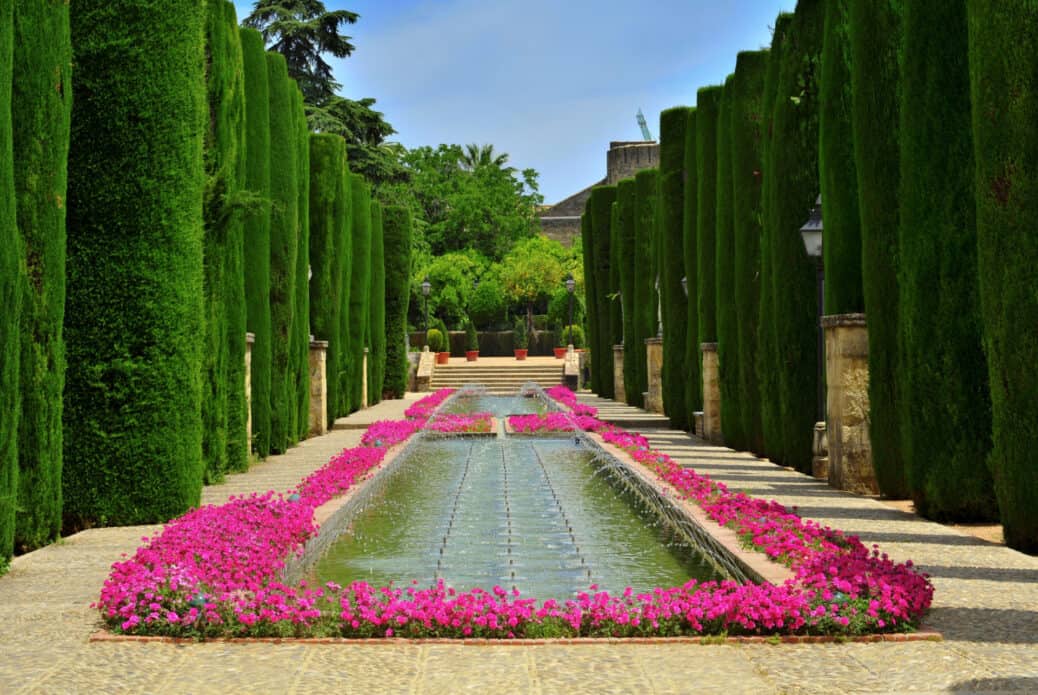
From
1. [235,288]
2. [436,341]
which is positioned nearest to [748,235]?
[235,288]

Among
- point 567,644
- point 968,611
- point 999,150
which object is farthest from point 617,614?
point 999,150

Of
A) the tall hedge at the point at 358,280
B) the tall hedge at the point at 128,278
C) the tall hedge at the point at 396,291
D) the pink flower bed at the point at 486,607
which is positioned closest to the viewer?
the pink flower bed at the point at 486,607

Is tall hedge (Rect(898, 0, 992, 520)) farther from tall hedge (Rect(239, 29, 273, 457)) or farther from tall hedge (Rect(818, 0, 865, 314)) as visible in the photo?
tall hedge (Rect(239, 29, 273, 457))

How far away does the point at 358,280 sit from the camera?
2961cm

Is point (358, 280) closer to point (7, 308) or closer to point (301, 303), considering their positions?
point (301, 303)

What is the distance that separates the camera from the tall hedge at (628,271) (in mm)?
31109

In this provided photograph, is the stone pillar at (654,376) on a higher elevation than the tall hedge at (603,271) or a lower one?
lower

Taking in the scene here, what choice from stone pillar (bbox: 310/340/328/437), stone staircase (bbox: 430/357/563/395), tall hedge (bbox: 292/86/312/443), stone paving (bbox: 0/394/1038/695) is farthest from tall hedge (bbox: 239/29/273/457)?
stone staircase (bbox: 430/357/563/395)

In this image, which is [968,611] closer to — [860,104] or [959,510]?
[959,510]

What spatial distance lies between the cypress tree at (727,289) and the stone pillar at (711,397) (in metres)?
0.37

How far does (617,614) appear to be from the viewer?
19.6ft

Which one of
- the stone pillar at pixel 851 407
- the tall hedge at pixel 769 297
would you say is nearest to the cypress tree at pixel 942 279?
the stone pillar at pixel 851 407

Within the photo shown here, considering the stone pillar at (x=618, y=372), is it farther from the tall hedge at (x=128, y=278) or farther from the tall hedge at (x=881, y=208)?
the tall hedge at (x=128, y=278)

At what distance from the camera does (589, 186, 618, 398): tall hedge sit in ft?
120
